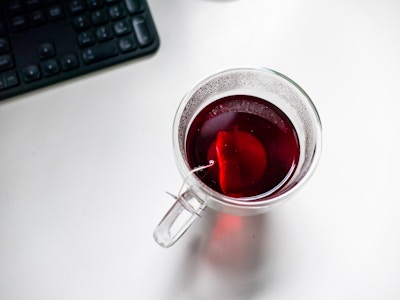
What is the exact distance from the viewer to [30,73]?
51cm

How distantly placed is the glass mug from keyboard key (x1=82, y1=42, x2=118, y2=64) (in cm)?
11

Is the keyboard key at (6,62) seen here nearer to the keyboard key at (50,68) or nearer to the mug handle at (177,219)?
the keyboard key at (50,68)

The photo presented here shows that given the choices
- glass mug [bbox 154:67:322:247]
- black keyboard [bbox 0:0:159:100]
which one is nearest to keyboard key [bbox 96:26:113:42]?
black keyboard [bbox 0:0:159:100]

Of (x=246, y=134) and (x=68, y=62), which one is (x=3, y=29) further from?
(x=246, y=134)

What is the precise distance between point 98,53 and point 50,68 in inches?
2.0

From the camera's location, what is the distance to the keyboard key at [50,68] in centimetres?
51

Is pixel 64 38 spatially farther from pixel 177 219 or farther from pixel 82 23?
pixel 177 219

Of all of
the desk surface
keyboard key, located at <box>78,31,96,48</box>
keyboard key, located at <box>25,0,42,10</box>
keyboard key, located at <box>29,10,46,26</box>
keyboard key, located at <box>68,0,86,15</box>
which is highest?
keyboard key, located at <box>25,0,42,10</box>

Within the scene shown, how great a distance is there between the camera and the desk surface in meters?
0.48

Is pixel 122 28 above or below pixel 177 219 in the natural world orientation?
above

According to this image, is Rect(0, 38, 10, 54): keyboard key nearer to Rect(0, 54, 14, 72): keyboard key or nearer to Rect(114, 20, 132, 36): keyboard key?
Rect(0, 54, 14, 72): keyboard key

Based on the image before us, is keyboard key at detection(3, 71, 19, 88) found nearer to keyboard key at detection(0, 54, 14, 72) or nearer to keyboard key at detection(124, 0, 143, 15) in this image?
keyboard key at detection(0, 54, 14, 72)

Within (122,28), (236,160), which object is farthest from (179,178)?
(122,28)

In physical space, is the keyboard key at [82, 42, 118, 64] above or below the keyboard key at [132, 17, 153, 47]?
below
